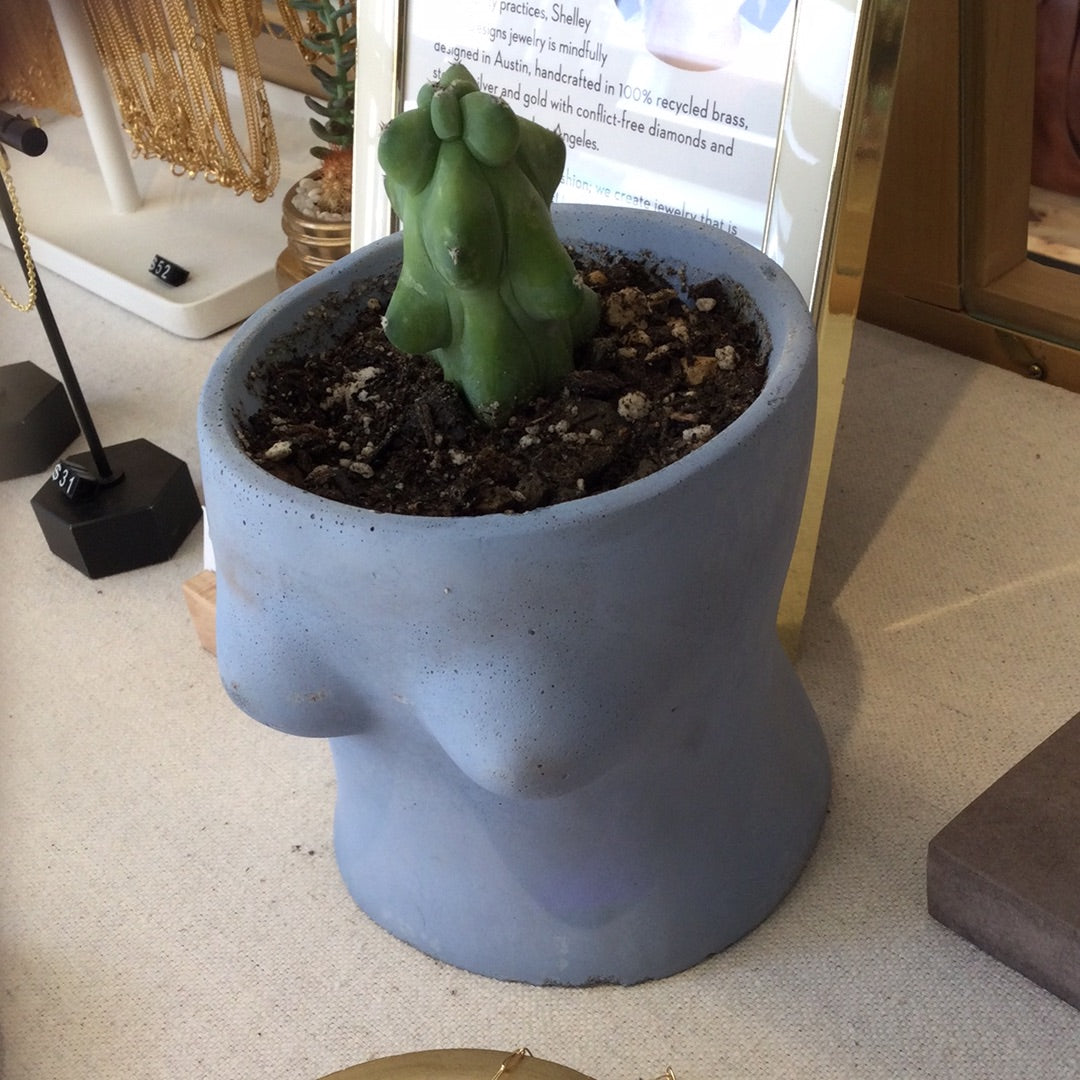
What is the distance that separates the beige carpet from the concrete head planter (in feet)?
0.09

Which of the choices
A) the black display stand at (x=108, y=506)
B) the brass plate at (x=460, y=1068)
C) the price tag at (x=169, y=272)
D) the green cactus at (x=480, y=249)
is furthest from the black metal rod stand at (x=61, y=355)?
the brass plate at (x=460, y=1068)

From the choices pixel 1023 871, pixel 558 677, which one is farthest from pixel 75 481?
pixel 1023 871

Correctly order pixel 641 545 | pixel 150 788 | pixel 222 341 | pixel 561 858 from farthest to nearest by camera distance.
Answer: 1. pixel 222 341
2. pixel 150 788
3. pixel 561 858
4. pixel 641 545

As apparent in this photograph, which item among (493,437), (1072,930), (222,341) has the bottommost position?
(222,341)

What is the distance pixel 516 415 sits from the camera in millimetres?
483

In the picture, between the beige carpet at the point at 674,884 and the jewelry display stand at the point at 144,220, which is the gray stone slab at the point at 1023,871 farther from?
the jewelry display stand at the point at 144,220

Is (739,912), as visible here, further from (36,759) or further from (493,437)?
(36,759)

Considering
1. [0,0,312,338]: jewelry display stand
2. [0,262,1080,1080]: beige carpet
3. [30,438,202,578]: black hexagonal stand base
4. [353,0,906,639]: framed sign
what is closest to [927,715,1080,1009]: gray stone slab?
[0,262,1080,1080]: beige carpet

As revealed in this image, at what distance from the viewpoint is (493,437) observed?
48 centimetres

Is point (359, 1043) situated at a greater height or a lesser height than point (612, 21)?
lesser

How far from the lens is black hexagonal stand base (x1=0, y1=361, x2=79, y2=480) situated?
901mm

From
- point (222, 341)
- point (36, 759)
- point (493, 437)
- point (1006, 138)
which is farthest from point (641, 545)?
point (222, 341)

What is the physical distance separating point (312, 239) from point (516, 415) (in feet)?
1.68

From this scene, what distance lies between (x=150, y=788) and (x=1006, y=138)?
71 centimetres
